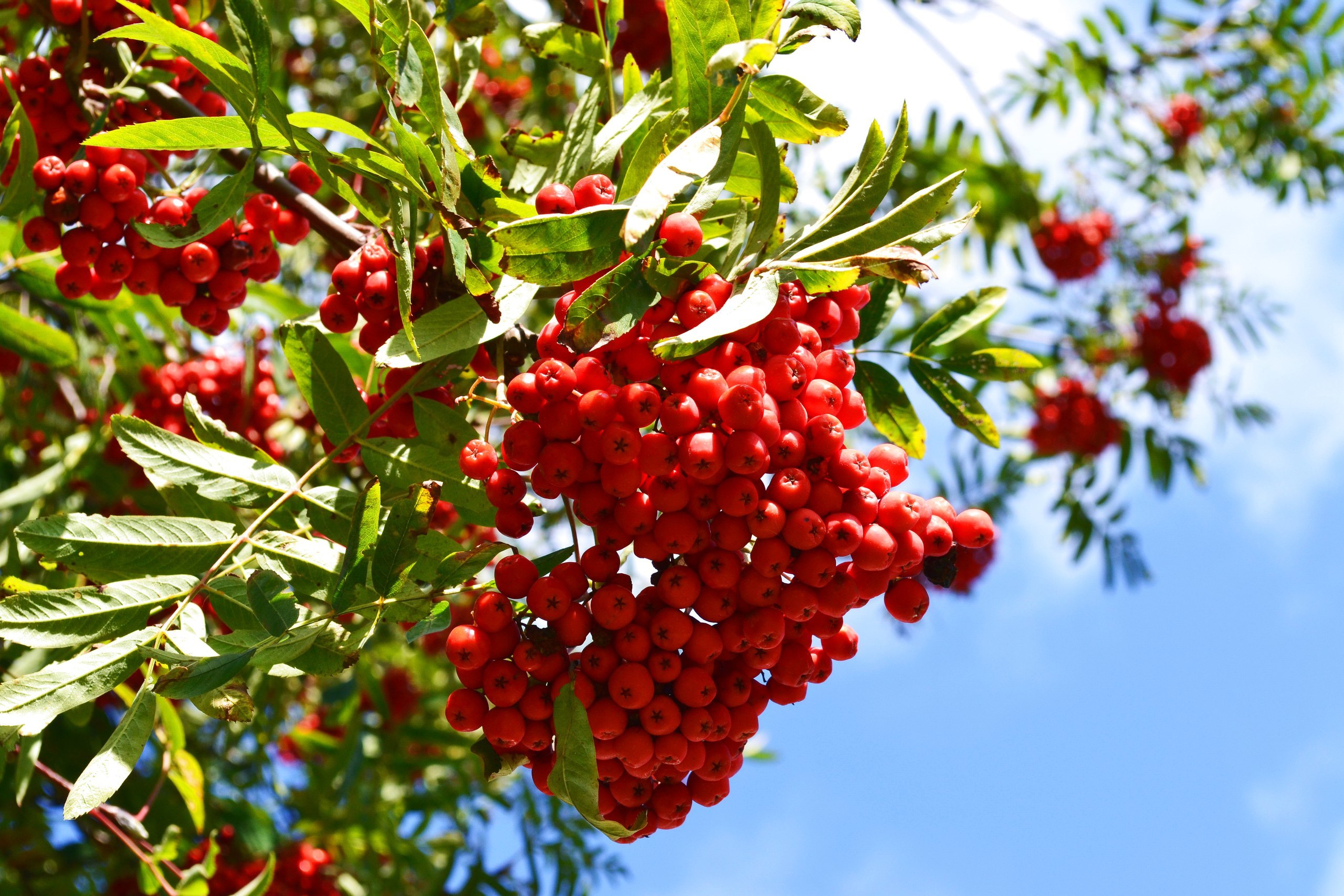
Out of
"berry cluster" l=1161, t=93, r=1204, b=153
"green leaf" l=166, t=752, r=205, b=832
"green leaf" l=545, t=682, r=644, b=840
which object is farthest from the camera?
"berry cluster" l=1161, t=93, r=1204, b=153

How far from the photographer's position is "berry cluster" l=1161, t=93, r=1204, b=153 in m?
6.61

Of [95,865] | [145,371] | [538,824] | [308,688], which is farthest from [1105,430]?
[95,865]

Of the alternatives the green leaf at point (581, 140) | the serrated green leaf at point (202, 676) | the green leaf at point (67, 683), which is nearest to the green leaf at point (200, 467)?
the green leaf at point (67, 683)

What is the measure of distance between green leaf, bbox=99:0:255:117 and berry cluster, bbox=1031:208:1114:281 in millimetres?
6090

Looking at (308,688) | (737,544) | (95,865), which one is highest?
(737,544)

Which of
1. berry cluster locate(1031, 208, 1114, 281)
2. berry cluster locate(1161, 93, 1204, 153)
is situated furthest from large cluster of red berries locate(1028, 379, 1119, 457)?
berry cluster locate(1161, 93, 1204, 153)

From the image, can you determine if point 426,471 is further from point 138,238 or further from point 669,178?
point 138,238

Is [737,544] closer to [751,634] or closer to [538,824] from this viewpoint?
[751,634]

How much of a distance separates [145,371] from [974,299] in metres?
2.85

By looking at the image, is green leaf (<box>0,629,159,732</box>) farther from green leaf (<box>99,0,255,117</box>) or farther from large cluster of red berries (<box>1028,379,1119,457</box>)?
large cluster of red berries (<box>1028,379,1119,457</box>)

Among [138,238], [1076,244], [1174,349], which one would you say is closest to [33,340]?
[138,238]

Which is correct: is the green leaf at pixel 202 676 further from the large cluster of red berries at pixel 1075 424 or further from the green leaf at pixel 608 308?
the large cluster of red berries at pixel 1075 424

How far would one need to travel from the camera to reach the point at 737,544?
5.65 feet

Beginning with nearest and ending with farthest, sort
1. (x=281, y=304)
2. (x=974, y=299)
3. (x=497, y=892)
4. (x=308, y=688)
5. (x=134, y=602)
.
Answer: (x=134, y=602) < (x=974, y=299) < (x=281, y=304) < (x=497, y=892) < (x=308, y=688)
